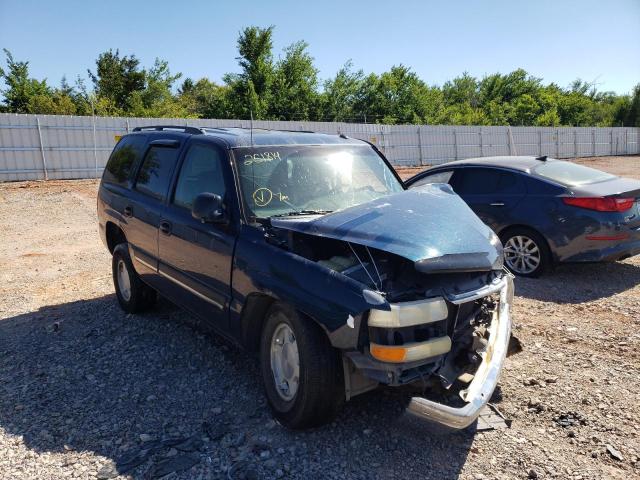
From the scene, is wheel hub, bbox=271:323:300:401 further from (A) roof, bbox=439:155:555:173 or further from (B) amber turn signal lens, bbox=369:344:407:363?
(A) roof, bbox=439:155:555:173

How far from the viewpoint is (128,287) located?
5398mm

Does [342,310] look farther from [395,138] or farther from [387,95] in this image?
[387,95]

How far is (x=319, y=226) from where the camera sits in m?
3.17

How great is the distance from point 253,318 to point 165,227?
1458mm

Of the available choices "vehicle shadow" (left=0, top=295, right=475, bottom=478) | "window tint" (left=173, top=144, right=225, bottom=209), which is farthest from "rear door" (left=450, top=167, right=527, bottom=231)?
"window tint" (left=173, top=144, right=225, bottom=209)

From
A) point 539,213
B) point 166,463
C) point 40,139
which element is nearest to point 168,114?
point 40,139

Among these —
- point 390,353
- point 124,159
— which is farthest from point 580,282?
point 124,159

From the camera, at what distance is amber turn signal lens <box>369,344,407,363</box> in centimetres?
263

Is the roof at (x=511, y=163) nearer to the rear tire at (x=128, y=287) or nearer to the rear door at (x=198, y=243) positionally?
the rear door at (x=198, y=243)

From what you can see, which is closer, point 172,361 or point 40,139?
point 172,361

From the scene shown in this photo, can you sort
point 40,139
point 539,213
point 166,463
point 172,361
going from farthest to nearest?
point 40,139, point 539,213, point 172,361, point 166,463

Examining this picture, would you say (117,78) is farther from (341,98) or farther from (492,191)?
(492,191)

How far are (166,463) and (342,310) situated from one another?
1.39 m

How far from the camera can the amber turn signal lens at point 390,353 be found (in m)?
2.63
